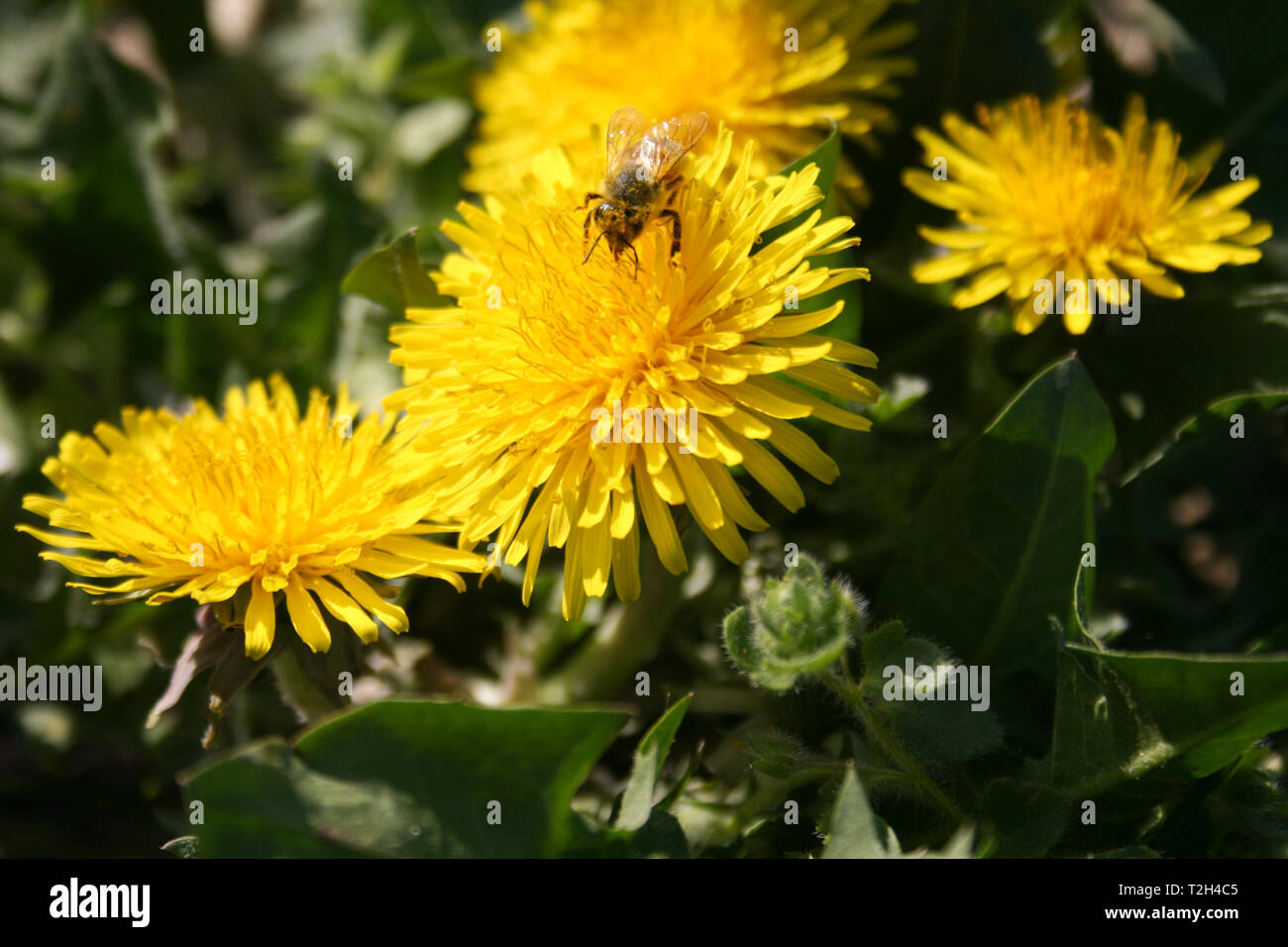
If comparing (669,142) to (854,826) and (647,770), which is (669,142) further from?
(854,826)

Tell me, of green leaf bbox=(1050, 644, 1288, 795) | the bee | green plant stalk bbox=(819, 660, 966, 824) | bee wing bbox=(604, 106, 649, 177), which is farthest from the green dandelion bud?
bee wing bbox=(604, 106, 649, 177)

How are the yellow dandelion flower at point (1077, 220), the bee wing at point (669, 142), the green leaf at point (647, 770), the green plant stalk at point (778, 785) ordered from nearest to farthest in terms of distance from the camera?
the green leaf at point (647, 770) → the green plant stalk at point (778, 785) → the bee wing at point (669, 142) → the yellow dandelion flower at point (1077, 220)

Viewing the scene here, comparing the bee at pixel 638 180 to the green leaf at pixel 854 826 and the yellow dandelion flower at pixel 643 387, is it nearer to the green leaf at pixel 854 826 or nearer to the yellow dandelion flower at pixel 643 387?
the yellow dandelion flower at pixel 643 387

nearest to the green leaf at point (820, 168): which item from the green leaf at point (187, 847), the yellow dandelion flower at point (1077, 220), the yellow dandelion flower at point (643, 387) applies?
the yellow dandelion flower at point (643, 387)

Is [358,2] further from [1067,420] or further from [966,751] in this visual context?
[966,751]

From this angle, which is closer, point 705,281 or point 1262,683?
point 1262,683

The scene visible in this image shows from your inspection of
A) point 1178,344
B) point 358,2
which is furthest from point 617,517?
point 358,2
